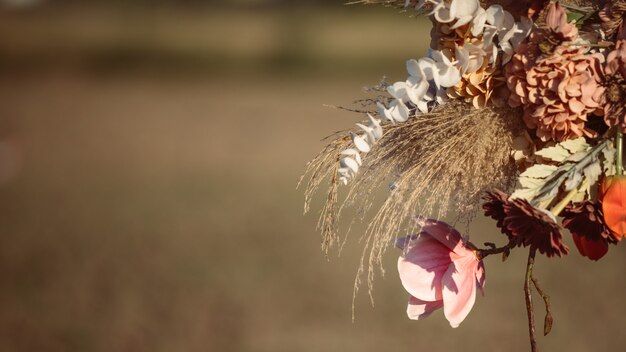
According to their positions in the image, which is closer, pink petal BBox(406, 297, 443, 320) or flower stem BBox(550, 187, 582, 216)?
flower stem BBox(550, 187, 582, 216)

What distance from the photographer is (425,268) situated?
86 cm

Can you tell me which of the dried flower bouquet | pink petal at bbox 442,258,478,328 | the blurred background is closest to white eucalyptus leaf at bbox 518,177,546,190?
the dried flower bouquet

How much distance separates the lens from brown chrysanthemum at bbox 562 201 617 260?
0.79 metres

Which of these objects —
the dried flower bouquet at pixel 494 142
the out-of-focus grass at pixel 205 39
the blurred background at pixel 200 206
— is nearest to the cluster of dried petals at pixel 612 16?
the dried flower bouquet at pixel 494 142

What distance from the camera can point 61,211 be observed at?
20.1ft

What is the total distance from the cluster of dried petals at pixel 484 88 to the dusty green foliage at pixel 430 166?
1cm

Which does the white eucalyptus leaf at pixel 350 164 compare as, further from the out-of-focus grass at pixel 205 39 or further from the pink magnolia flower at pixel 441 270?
the out-of-focus grass at pixel 205 39

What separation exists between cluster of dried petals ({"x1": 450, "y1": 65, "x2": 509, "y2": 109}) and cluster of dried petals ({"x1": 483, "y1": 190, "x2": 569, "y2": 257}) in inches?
3.5

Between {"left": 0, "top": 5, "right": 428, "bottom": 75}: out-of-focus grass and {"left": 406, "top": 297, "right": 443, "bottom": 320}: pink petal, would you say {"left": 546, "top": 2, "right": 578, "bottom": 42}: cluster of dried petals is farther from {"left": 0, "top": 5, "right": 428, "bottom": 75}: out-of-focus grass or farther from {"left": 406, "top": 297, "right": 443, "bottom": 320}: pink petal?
{"left": 0, "top": 5, "right": 428, "bottom": 75}: out-of-focus grass

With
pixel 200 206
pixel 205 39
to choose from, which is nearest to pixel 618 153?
pixel 200 206

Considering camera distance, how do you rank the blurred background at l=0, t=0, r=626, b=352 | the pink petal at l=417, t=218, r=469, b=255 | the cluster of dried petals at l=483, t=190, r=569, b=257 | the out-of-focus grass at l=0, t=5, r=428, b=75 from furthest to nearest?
the out-of-focus grass at l=0, t=5, r=428, b=75 → the blurred background at l=0, t=0, r=626, b=352 → the pink petal at l=417, t=218, r=469, b=255 → the cluster of dried petals at l=483, t=190, r=569, b=257

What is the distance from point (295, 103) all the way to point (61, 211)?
14.5ft

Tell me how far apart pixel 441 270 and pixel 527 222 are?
0.40 feet

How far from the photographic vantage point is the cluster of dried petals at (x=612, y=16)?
0.77 metres
